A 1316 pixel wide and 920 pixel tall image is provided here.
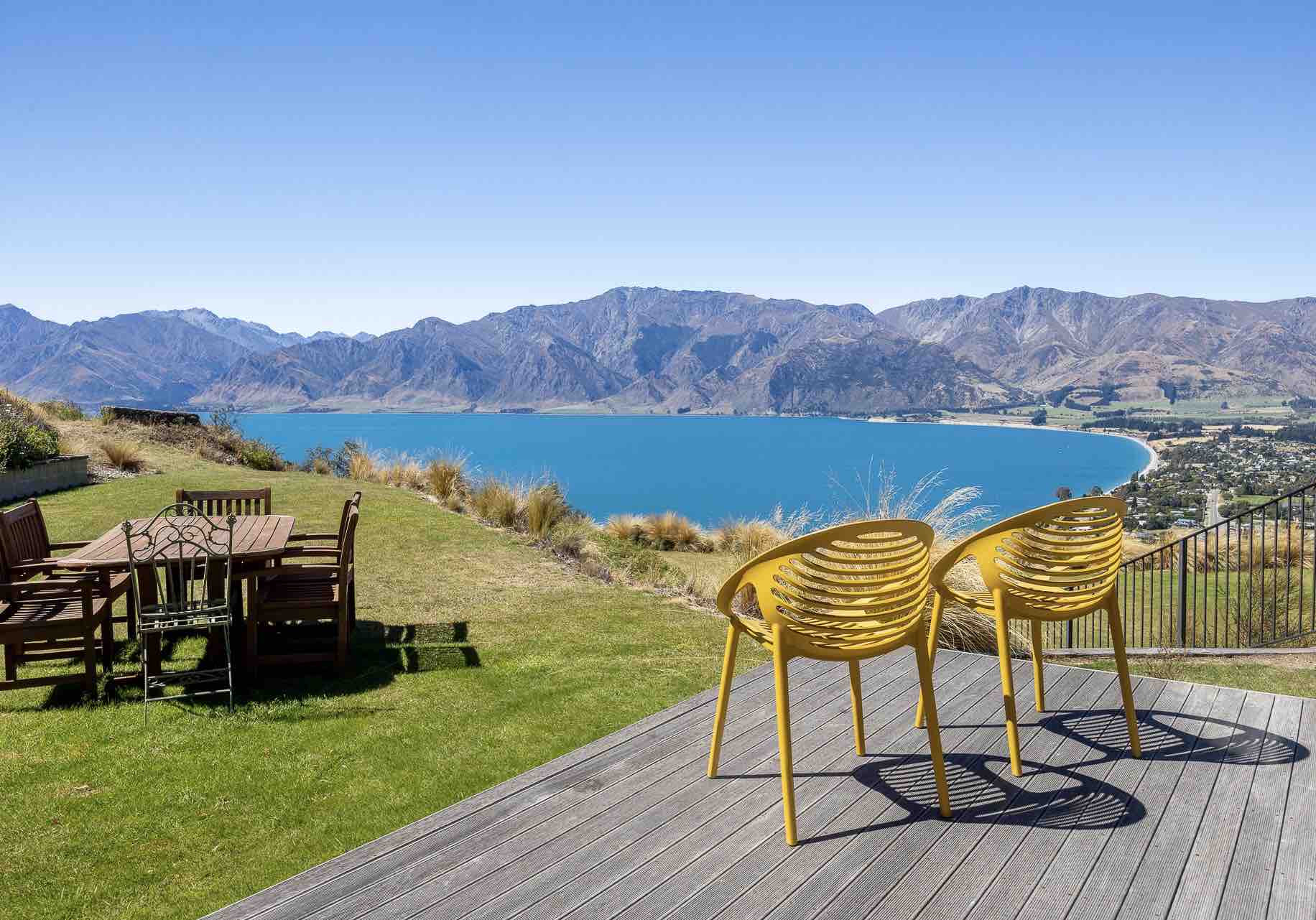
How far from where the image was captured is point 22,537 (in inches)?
191

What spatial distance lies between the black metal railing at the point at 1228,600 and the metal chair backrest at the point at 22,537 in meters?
6.67

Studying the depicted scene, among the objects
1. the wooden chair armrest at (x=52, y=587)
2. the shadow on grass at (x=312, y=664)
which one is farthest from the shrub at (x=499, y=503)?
the wooden chair armrest at (x=52, y=587)

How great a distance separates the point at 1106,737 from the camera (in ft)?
10.2

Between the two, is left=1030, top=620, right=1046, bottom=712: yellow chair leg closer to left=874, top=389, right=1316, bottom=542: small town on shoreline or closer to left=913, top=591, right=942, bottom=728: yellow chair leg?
left=913, top=591, right=942, bottom=728: yellow chair leg

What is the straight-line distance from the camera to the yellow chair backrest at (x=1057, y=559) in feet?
9.46

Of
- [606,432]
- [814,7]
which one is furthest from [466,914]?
[606,432]

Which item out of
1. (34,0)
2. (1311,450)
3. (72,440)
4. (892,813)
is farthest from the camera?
(1311,450)

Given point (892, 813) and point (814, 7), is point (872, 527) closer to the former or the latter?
point (892, 813)

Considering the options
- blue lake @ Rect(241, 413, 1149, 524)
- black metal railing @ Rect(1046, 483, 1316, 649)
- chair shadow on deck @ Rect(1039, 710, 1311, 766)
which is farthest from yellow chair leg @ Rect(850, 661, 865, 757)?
blue lake @ Rect(241, 413, 1149, 524)

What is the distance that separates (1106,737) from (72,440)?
645 inches

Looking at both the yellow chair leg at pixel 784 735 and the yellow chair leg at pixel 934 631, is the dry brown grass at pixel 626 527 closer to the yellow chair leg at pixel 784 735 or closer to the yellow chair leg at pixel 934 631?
the yellow chair leg at pixel 934 631

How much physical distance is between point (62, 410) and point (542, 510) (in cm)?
1247

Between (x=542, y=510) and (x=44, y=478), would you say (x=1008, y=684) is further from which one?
(x=44, y=478)

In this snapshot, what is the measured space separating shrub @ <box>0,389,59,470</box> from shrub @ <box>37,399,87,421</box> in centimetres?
295
